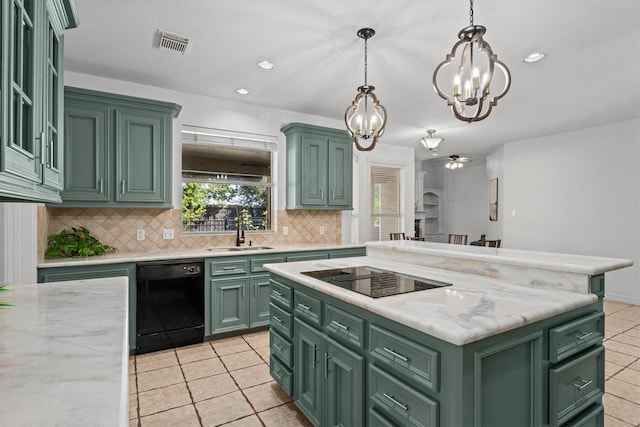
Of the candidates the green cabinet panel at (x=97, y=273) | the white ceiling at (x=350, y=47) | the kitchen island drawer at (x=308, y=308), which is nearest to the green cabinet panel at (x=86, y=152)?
the white ceiling at (x=350, y=47)

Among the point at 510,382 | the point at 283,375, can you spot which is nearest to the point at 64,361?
the point at 510,382

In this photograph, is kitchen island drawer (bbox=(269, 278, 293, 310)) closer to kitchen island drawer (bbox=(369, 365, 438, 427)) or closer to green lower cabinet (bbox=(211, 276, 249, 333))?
kitchen island drawer (bbox=(369, 365, 438, 427))

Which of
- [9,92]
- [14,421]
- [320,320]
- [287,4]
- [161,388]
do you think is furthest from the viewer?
[161,388]

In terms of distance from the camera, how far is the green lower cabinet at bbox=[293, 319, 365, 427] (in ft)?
5.32

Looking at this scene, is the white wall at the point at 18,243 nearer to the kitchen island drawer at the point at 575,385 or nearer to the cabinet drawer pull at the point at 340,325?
the cabinet drawer pull at the point at 340,325

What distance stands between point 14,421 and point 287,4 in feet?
8.36

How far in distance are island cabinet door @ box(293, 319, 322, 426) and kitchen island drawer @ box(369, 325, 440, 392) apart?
1.61ft

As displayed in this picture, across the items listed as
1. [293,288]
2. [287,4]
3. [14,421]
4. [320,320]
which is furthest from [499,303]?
[287,4]

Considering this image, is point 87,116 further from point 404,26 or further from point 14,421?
point 14,421

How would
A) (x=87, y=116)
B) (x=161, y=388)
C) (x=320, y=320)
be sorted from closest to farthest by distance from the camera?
1. (x=320, y=320)
2. (x=161, y=388)
3. (x=87, y=116)

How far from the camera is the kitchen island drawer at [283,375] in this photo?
7.27ft

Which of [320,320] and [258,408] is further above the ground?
[320,320]

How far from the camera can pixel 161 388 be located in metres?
2.61

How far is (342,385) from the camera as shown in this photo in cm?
173
